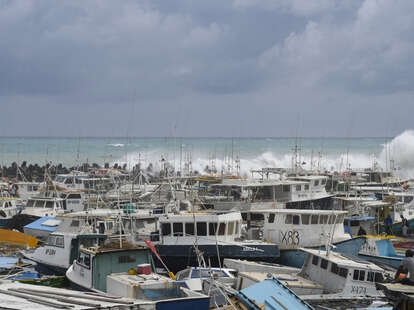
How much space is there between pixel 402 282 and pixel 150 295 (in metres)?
6.43

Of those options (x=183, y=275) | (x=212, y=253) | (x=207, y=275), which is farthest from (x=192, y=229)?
(x=207, y=275)

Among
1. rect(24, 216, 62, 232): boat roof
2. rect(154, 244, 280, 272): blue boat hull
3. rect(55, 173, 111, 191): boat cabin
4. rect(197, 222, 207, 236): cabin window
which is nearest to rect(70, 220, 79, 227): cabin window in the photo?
rect(24, 216, 62, 232): boat roof

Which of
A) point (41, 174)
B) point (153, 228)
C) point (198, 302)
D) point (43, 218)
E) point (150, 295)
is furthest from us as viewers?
point (41, 174)

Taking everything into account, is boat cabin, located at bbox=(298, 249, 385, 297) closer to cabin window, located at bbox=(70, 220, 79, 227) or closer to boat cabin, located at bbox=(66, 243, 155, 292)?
boat cabin, located at bbox=(66, 243, 155, 292)

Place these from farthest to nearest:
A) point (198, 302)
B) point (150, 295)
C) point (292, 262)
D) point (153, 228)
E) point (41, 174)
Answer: point (41, 174) < point (153, 228) < point (292, 262) < point (150, 295) < point (198, 302)

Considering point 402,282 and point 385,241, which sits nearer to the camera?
point 402,282

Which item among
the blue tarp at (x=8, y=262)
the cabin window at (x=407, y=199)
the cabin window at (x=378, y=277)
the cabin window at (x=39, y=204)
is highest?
the cabin window at (x=407, y=199)

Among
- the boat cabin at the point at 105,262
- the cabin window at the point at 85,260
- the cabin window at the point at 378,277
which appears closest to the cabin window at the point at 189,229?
the boat cabin at the point at 105,262

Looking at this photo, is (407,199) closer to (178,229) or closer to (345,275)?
(178,229)

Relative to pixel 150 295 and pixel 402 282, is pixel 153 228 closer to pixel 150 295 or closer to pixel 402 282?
pixel 150 295

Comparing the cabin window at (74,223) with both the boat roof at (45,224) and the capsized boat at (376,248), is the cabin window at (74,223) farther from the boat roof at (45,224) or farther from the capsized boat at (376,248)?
the capsized boat at (376,248)

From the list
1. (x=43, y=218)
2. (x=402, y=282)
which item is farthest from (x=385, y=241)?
(x=43, y=218)

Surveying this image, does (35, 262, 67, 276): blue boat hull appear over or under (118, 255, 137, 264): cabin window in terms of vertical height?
under

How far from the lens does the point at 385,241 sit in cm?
2456
